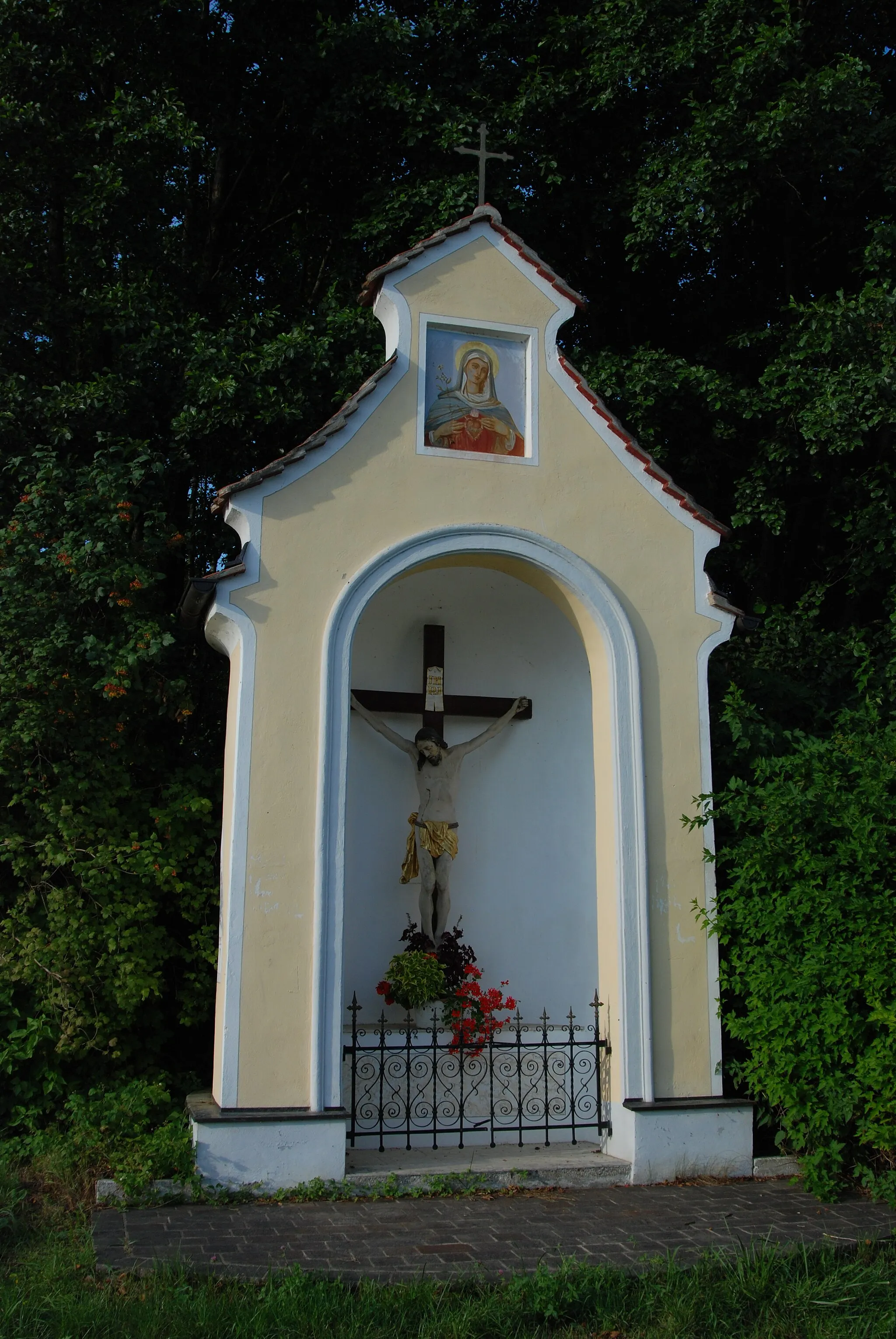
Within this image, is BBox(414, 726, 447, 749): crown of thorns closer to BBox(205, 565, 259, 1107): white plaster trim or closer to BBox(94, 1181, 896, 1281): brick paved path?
BBox(205, 565, 259, 1107): white plaster trim

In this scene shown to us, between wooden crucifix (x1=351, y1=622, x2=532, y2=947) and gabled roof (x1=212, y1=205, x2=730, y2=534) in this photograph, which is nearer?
gabled roof (x1=212, y1=205, x2=730, y2=534)

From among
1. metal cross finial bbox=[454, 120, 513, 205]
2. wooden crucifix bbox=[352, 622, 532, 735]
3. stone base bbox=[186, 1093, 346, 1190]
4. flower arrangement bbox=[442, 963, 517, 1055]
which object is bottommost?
stone base bbox=[186, 1093, 346, 1190]

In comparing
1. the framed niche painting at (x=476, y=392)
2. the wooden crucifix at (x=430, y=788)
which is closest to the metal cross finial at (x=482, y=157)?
the framed niche painting at (x=476, y=392)

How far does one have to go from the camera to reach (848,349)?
9.49 m

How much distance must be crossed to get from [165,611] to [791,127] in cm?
691

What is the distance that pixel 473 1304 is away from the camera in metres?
4.61

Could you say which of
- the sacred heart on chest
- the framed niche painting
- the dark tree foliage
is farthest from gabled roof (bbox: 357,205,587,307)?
the dark tree foliage

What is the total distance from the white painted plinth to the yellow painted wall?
151 mm

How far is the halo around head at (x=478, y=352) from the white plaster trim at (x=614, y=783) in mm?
1208

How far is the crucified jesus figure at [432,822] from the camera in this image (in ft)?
27.3

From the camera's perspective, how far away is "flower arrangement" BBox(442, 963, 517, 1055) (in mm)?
7398

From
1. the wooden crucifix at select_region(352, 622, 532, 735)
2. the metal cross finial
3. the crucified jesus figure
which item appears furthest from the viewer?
the wooden crucifix at select_region(352, 622, 532, 735)

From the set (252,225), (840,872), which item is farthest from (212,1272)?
(252,225)

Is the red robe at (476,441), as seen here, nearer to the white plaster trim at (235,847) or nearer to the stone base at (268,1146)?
the white plaster trim at (235,847)
